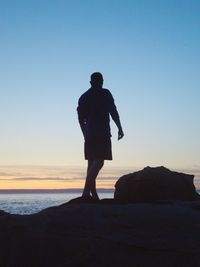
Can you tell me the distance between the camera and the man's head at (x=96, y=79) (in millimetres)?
10414

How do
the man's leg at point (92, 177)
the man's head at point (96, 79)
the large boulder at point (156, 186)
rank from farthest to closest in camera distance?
the large boulder at point (156, 186)
the man's head at point (96, 79)
the man's leg at point (92, 177)

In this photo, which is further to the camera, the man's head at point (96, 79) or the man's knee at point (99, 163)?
the man's head at point (96, 79)

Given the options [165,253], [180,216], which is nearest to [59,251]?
[165,253]

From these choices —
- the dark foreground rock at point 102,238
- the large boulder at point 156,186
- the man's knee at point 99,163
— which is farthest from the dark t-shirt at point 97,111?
the dark foreground rock at point 102,238

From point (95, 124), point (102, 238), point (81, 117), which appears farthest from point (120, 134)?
point (102, 238)

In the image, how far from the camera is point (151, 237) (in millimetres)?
6824

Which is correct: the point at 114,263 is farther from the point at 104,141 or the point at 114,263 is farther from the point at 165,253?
the point at 104,141

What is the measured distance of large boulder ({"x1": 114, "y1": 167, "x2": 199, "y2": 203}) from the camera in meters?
11.9

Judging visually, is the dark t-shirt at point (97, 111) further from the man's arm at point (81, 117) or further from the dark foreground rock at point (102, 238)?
the dark foreground rock at point (102, 238)

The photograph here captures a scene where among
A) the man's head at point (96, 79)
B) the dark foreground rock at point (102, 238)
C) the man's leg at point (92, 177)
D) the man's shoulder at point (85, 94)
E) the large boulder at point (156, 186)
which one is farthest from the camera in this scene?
the large boulder at point (156, 186)

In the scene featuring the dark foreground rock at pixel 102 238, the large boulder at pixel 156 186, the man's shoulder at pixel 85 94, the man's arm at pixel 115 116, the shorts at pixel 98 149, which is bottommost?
the dark foreground rock at pixel 102 238

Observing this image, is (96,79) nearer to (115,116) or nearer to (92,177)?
(115,116)

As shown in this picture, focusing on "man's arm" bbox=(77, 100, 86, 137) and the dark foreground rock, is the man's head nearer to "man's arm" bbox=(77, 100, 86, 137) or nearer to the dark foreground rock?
"man's arm" bbox=(77, 100, 86, 137)

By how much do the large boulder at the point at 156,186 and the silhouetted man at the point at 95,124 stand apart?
1.95 m
